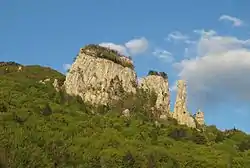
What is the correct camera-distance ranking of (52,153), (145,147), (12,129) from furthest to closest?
(145,147), (12,129), (52,153)

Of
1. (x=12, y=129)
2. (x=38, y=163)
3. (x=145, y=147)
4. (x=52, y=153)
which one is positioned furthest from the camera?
(x=145, y=147)

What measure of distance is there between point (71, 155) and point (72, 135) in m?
41.6

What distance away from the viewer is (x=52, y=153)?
147m

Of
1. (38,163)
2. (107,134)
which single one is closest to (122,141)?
(107,134)

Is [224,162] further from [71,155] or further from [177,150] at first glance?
[71,155]

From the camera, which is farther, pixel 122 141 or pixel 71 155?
pixel 122 141

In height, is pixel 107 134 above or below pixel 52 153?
above

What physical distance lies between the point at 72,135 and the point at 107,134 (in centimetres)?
1346

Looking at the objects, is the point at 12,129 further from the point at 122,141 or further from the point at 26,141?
the point at 122,141

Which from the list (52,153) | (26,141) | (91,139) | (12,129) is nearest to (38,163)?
(52,153)

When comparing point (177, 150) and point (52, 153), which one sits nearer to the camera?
point (52, 153)

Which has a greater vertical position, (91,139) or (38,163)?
(91,139)

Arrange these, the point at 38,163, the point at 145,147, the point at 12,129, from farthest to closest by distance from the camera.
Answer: the point at 145,147, the point at 12,129, the point at 38,163

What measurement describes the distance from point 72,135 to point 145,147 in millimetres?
29832
